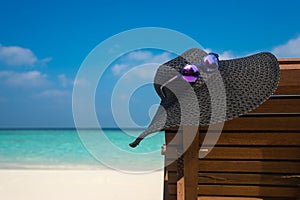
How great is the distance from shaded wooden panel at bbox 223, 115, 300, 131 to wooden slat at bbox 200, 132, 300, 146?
1.1 inches

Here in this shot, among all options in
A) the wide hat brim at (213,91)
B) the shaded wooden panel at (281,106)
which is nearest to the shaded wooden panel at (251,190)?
the shaded wooden panel at (281,106)

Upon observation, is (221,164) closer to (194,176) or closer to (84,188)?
(194,176)

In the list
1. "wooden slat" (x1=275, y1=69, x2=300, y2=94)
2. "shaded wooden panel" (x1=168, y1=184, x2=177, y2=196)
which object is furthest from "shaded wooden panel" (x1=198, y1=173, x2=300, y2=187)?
"wooden slat" (x1=275, y1=69, x2=300, y2=94)

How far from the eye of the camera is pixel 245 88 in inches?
49.5

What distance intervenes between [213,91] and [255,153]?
2.22ft

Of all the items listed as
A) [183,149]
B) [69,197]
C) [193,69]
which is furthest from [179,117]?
[69,197]

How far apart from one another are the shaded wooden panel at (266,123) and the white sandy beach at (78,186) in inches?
112

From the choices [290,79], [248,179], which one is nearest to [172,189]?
[248,179]

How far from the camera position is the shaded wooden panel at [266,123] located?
69.2 inches

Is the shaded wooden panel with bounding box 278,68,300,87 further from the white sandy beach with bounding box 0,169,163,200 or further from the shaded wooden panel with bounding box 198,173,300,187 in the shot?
the white sandy beach with bounding box 0,169,163,200

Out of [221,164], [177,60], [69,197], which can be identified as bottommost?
→ [69,197]

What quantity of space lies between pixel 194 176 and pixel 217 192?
411 mm

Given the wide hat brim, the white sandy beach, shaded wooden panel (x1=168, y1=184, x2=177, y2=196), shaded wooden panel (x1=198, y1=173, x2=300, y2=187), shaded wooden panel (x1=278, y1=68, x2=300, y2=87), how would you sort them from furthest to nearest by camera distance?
the white sandy beach < shaded wooden panel (x1=168, y1=184, x2=177, y2=196) < shaded wooden panel (x1=198, y1=173, x2=300, y2=187) < shaded wooden panel (x1=278, y1=68, x2=300, y2=87) < the wide hat brim

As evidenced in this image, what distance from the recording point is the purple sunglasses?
1.32 meters
